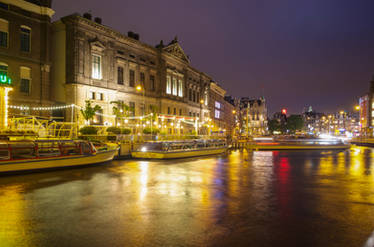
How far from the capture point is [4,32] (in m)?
30.1

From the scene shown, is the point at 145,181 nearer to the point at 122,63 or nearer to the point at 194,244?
the point at 194,244

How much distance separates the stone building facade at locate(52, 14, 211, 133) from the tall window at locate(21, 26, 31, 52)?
459 cm

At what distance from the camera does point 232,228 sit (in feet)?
21.2

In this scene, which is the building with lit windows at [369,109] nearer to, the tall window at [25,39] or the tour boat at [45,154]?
the tour boat at [45,154]

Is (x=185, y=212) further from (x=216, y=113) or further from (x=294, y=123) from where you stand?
(x=294, y=123)

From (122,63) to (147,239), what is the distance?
41.0 meters

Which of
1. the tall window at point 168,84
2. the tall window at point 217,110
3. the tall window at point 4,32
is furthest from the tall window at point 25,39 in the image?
the tall window at point 217,110

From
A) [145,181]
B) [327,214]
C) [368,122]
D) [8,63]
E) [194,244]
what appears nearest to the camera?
[194,244]

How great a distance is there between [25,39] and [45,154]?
22664mm

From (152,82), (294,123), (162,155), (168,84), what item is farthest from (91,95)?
(294,123)

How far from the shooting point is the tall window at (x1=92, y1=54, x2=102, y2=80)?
127 feet

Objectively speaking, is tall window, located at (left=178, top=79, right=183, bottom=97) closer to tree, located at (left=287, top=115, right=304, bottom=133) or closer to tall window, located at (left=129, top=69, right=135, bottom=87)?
tall window, located at (left=129, top=69, right=135, bottom=87)

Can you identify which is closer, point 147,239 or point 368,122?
point 147,239

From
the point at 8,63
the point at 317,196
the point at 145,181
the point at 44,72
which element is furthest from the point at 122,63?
the point at 317,196
